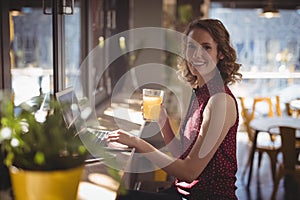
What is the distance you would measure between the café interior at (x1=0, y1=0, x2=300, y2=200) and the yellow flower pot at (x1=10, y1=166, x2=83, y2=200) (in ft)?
1.06

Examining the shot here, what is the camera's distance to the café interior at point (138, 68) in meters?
2.49

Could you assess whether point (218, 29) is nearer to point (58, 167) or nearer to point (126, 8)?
point (58, 167)

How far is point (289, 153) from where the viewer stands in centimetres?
388

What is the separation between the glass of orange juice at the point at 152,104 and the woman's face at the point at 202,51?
1.20ft

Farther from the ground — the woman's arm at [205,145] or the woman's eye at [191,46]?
the woman's eye at [191,46]

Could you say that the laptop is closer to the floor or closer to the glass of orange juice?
the glass of orange juice

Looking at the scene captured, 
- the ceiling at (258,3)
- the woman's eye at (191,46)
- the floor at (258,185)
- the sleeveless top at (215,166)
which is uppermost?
the ceiling at (258,3)

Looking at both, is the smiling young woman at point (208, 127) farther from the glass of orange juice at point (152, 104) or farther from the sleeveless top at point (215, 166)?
the glass of orange juice at point (152, 104)

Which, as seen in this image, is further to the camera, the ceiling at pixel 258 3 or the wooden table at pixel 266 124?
the ceiling at pixel 258 3

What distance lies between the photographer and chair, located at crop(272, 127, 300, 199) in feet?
12.5

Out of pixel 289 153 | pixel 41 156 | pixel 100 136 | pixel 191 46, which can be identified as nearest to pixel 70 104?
pixel 100 136

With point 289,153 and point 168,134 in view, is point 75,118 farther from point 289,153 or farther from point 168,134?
point 289,153

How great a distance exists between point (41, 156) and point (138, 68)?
15.4 ft

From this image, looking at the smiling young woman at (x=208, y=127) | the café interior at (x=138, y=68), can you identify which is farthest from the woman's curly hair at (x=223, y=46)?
the café interior at (x=138, y=68)
